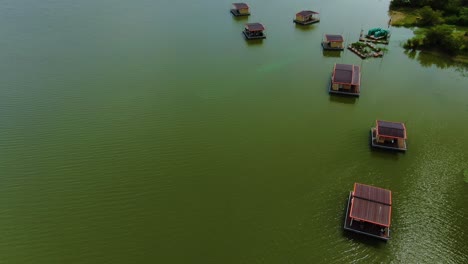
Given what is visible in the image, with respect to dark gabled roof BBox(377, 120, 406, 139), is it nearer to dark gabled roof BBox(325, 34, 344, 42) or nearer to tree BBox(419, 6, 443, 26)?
dark gabled roof BBox(325, 34, 344, 42)

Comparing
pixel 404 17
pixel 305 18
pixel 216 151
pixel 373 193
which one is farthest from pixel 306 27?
pixel 373 193

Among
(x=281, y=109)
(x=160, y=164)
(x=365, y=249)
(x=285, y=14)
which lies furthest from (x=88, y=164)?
(x=285, y=14)

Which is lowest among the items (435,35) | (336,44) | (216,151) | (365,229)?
(365,229)

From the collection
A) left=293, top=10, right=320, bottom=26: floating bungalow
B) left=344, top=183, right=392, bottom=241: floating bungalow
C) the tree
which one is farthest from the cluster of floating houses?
the tree

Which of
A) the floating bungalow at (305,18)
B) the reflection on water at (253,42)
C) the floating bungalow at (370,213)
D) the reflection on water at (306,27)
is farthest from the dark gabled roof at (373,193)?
the floating bungalow at (305,18)

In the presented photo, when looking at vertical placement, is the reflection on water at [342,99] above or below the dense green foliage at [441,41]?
below

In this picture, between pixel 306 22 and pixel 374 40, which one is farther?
pixel 306 22

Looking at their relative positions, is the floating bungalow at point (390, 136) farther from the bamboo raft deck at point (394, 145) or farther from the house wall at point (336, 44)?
the house wall at point (336, 44)

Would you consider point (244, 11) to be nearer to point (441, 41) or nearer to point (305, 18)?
point (305, 18)
